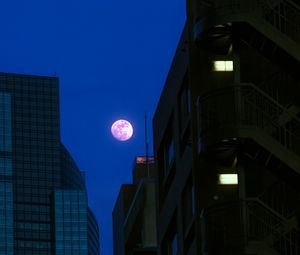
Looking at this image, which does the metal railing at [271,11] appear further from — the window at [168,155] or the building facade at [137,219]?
the building facade at [137,219]

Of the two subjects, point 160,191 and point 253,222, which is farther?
point 160,191

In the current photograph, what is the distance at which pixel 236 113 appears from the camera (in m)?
26.3

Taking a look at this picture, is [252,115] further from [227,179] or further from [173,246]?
[173,246]

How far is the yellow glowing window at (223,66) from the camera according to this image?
28.8 m

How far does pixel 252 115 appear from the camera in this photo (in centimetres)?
2631

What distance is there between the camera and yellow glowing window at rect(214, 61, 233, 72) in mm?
28750

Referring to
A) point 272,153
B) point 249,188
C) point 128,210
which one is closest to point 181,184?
point 249,188

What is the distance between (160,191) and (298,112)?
1452 centimetres

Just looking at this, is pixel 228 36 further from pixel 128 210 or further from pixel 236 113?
pixel 128 210

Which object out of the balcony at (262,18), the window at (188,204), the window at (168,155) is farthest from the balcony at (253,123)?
the window at (168,155)

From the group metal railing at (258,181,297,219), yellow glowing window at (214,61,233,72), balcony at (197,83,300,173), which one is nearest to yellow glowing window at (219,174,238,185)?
balcony at (197,83,300,173)

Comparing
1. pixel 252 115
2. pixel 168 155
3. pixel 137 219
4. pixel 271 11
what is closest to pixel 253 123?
pixel 252 115

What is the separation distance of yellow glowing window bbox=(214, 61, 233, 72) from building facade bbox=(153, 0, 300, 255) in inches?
0.9

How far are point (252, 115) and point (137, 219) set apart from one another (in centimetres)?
2551
